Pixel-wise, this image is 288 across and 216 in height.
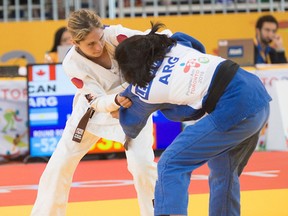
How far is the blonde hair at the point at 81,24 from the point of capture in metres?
4.66

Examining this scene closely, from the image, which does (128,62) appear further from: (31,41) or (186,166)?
(31,41)

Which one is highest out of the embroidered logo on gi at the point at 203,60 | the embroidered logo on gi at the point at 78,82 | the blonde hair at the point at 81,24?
the blonde hair at the point at 81,24

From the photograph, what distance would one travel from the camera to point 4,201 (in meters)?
6.43

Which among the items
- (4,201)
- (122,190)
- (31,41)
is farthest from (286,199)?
(31,41)

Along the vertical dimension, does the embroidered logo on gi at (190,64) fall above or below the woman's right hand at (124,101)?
above

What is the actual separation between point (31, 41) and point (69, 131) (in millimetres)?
6488

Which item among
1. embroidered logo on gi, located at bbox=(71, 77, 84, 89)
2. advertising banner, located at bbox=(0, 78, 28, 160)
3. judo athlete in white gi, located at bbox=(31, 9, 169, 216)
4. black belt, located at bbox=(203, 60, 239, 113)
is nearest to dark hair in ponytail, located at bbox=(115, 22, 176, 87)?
black belt, located at bbox=(203, 60, 239, 113)

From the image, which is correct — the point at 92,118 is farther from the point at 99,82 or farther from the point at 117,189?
the point at 117,189

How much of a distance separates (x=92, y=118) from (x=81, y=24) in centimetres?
71

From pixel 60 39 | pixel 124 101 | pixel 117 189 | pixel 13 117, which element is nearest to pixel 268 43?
pixel 60 39

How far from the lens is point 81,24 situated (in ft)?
15.3

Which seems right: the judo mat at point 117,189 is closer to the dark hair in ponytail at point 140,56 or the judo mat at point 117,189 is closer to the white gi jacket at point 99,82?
the white gi jacket at point 99,82

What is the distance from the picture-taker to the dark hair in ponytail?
153 inches

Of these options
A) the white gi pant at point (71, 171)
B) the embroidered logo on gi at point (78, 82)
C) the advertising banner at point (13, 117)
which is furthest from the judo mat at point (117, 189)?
the embroidered logo on gi at point (78, 82)
